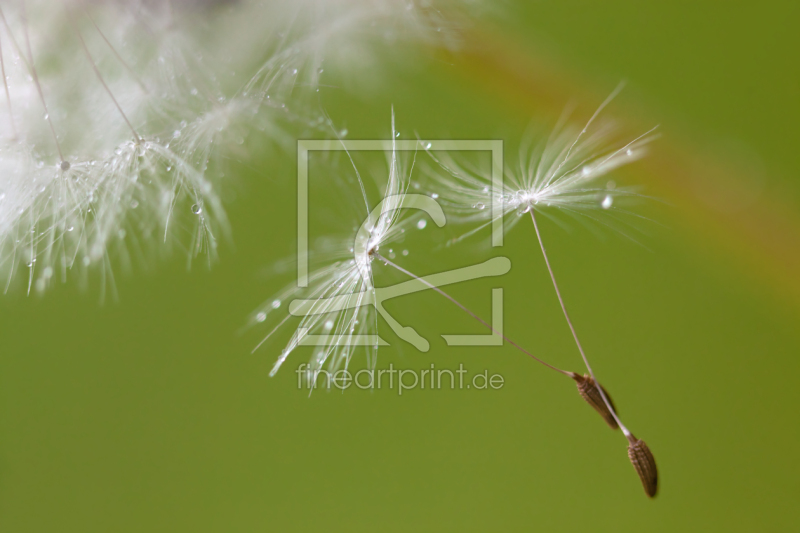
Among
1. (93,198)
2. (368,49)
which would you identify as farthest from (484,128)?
(93,198)

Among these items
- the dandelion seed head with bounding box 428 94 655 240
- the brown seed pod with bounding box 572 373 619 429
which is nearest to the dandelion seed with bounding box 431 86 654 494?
the dandelion seed head with bounding box 428 94 655 240

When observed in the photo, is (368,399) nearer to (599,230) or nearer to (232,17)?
(599,230)

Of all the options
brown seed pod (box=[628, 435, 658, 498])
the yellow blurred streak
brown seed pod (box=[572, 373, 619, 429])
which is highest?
the yellow blurred streak

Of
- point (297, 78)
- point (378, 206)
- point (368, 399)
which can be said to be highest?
point (297, 78)

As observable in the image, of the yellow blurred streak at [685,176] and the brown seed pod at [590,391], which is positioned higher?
the yellow blurred streak at [685,176]

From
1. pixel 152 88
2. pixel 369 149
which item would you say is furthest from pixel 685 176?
pixel 152 88

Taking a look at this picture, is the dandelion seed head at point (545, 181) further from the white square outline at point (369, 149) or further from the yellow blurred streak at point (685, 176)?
the yellow blurred streak at point (685, 176)

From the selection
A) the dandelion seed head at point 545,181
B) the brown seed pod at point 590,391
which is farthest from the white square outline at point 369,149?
the brown seed pod at point 590,391

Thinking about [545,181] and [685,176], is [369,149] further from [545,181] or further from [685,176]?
[685,176]

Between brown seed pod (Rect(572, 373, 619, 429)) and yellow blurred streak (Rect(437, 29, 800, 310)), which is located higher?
yellow blurred streak (Rect(437, 29, 800, 310))

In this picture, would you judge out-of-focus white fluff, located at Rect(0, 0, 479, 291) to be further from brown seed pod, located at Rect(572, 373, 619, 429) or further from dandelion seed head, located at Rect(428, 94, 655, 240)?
brown seed pod, located at Rect(572, 373, 619, 429)

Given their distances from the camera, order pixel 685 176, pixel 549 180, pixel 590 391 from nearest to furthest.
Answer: pixel 590 391
pixel 549 180
pixel 685 176
